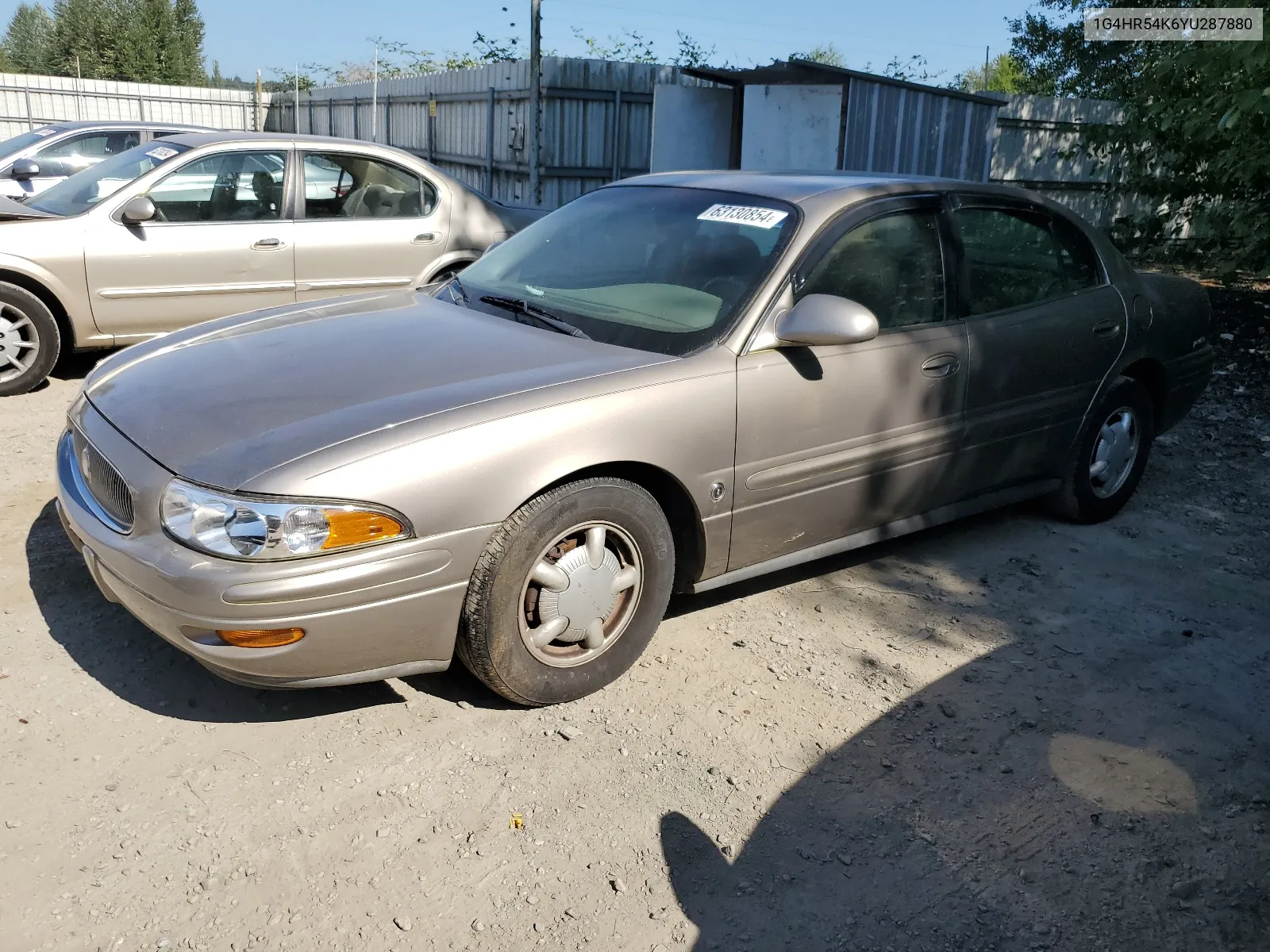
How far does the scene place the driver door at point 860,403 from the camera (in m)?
3.79

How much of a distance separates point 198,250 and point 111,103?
2178cm

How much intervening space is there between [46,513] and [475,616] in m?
2.59

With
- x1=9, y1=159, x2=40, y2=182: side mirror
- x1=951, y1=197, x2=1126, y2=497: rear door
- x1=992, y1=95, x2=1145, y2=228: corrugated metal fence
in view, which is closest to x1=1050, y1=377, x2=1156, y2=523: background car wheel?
x1=951, y1=197, x2=1126, y2=497: rear door

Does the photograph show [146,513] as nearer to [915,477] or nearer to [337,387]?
[337,387]

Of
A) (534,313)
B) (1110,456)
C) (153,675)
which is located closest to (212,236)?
(534,313)

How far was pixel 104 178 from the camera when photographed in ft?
24.6

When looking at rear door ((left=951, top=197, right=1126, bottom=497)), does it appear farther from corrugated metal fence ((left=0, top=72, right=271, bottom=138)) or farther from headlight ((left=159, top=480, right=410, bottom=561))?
corrugated metal fence ((left=0, top=72, right=271, bottom=138))

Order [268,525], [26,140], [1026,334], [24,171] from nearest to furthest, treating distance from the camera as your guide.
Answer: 1. [268,525]
2. [1026,334]
3. [24,171]
4. [26,140]

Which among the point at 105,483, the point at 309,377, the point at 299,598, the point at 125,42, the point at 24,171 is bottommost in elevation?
the point at 299,598

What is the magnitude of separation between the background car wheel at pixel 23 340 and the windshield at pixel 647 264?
3562 millimetres

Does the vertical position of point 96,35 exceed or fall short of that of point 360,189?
it exceeds it

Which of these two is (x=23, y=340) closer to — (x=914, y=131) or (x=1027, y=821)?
(x=1027, y=821)

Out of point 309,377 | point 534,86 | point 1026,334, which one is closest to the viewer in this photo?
point 309,377

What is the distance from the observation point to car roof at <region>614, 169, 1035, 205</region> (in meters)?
4.20
